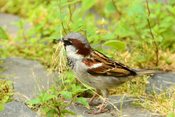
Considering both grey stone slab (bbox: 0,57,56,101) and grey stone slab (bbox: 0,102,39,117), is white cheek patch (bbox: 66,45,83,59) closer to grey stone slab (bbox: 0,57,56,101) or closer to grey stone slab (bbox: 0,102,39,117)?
grey stone slab (bbox: 0,57,56,101)

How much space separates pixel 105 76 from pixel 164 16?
2.78m

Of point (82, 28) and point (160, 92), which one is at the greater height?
point (82, 28)

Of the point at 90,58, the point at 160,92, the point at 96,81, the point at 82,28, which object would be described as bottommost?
the point at 160,92

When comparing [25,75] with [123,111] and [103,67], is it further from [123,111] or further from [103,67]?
[123,111]

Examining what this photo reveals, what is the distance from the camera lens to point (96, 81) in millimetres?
3377

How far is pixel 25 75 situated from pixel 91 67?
1.45 metres

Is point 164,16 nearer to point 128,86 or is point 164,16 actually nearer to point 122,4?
point 122,4

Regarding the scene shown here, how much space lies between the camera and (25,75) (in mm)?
4363

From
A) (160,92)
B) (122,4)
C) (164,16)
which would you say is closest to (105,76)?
(160,92)

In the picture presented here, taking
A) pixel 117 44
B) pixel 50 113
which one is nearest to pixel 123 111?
pixel 50 113

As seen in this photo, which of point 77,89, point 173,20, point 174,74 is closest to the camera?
point 77,89

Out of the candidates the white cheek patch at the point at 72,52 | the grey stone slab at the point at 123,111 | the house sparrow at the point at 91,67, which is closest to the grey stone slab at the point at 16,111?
the grey stone slab at the point at 123,111

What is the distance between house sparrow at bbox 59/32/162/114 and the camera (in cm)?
334

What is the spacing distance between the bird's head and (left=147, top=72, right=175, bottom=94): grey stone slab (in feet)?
3.60
